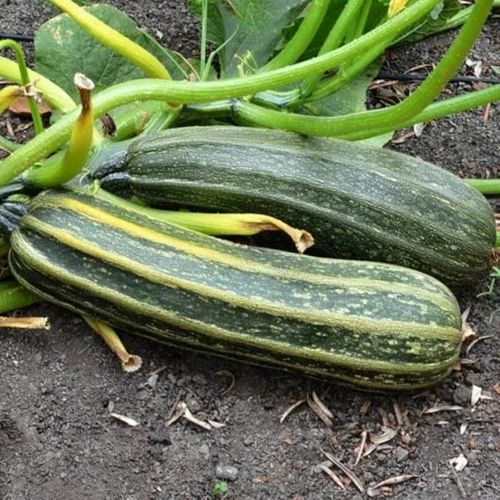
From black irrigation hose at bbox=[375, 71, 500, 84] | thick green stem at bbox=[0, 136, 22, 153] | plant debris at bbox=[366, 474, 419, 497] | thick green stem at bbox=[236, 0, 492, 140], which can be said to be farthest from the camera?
black irrigation hose at bbox=[375, 71, 500, 84]

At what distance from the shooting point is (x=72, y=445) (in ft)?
6.89

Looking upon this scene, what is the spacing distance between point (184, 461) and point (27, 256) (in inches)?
24.5

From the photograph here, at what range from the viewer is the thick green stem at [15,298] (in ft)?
7.55

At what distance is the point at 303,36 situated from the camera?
238cm

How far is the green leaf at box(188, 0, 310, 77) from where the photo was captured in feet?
8.68

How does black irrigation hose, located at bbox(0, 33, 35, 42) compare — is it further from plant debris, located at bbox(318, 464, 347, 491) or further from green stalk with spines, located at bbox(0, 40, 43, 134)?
plant debris, located at bbox(318, 464, 347, 491)

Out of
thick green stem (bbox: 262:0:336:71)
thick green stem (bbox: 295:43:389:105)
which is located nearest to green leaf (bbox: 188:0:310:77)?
thick green stem (bbox: 262:0:336:71)

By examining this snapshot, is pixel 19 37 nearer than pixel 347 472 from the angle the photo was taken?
No

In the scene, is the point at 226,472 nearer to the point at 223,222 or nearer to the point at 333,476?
the point at 333,476

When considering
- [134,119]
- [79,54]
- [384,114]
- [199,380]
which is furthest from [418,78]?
[199,380]

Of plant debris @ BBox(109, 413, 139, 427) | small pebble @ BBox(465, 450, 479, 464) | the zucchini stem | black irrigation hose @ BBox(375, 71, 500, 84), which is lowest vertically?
plant debris @ BBox(109, 413, 139, 427)

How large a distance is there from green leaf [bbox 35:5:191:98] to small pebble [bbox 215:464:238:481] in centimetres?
120

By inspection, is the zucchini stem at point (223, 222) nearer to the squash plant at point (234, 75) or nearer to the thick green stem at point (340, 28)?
the squash plant at point (234, 75)

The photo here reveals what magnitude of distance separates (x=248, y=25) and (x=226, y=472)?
4.40 feet
